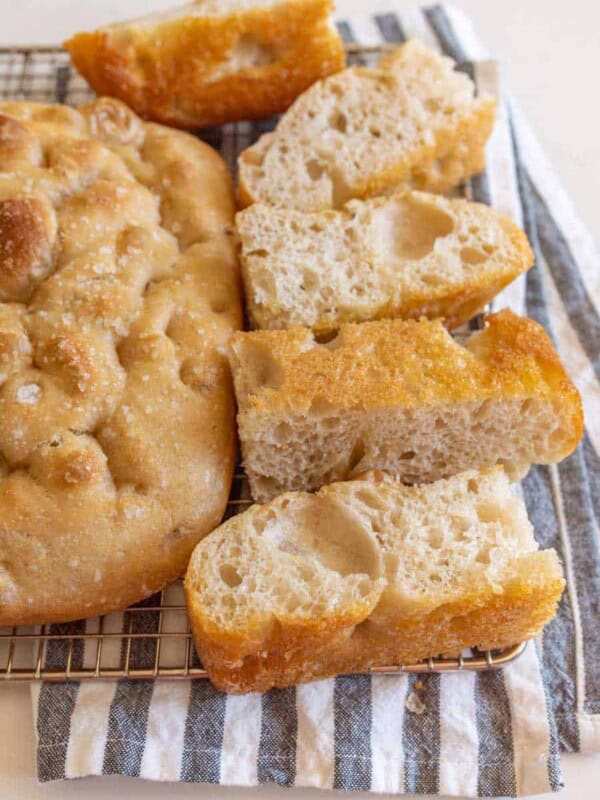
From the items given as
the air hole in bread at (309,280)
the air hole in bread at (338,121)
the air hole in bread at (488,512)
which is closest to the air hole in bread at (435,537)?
the air hole in bread at (488,512)

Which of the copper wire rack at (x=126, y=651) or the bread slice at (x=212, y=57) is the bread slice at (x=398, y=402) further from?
the bread slice at (x=212, y=57)

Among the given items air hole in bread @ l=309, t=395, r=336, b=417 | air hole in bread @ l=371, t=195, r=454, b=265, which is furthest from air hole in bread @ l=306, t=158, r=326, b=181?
air hole in bread @ l=309, t=395, r=336, b=417

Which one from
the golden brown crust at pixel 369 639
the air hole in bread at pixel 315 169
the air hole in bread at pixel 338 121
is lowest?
the golden brown crust at pixel 369 639

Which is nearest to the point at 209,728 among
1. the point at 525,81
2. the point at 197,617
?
the point at 197,617

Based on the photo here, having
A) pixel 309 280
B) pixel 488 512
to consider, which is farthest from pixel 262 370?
pixel 488 512

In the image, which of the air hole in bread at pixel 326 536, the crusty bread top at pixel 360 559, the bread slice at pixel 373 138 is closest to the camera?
the crusty bread top at pixel 360 559

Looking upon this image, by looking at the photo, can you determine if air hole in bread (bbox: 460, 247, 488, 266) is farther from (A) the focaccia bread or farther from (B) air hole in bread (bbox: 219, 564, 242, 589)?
(B) air hole in bread (bbox: 219, 564, 242, 589)
